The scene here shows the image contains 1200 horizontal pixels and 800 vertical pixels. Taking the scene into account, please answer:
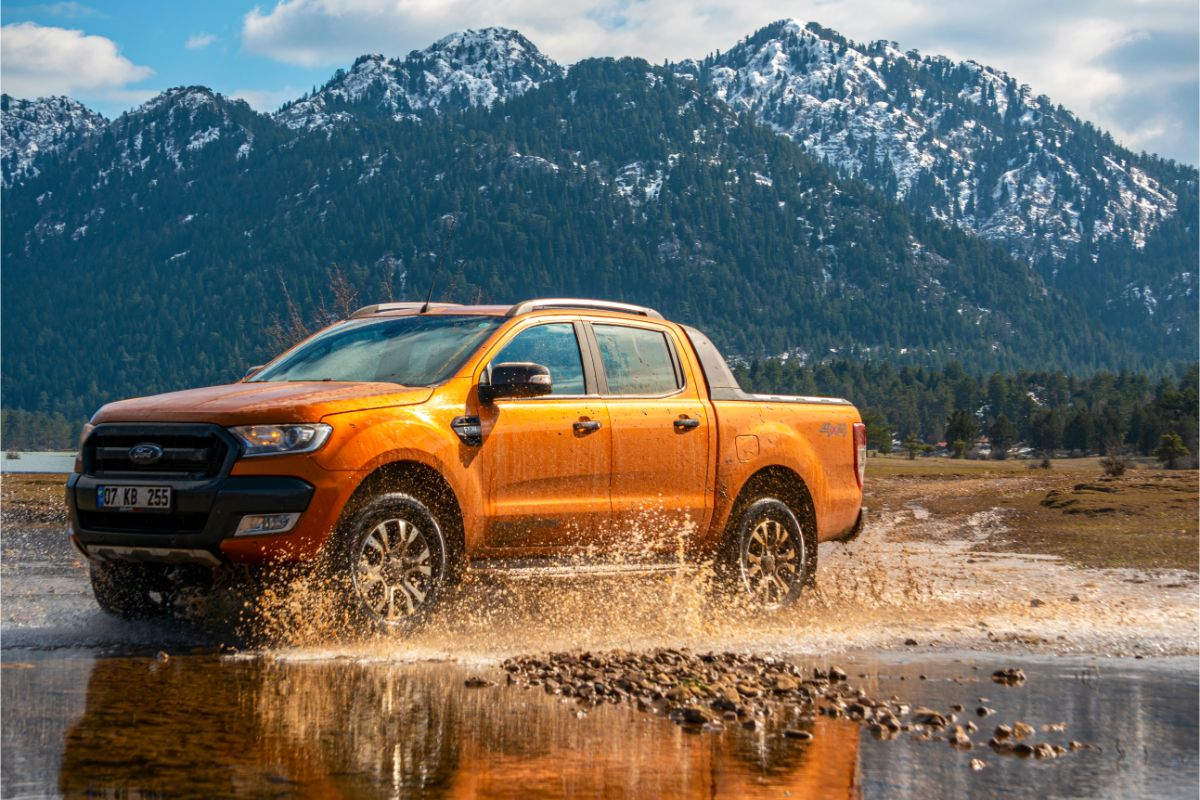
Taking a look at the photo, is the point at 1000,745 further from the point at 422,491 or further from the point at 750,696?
the point at 422,491

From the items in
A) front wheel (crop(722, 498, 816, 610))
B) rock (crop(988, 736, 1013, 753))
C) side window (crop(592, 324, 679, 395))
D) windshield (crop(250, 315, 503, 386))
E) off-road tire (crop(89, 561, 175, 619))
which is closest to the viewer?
rock (crop(988, 736, 1013, 753))

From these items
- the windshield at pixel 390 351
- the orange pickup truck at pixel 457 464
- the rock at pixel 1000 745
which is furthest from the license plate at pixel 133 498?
the rock at pixel 1000 745

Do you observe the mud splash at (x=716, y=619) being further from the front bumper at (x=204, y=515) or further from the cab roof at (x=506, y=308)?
the cab roof at (x=506, y=308)

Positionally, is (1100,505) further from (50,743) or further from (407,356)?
(50,743)

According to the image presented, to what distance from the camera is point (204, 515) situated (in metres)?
6.96

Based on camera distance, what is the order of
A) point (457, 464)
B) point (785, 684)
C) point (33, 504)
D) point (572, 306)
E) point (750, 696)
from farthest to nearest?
point (33, 504) < point (572, 306) < point (457, 464) < point (785, 684) < point (750, 696)

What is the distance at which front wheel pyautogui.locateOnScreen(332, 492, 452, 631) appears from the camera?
7141mm

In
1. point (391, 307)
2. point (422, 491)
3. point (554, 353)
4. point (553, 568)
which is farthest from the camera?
point (391, 307)

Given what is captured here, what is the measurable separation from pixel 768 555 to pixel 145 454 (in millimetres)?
3887

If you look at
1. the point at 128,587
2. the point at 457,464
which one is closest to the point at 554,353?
the point at 457,464

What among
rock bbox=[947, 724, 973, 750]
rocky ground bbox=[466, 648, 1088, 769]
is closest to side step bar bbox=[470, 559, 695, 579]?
rocky ground bbox=[466, 648, 1088, 769]

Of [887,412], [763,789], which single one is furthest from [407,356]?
[887,412]

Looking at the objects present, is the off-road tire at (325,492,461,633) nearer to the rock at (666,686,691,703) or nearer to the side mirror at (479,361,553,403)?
the side mirror at (479,361,553,403)

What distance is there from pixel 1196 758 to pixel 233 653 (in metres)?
4.30
